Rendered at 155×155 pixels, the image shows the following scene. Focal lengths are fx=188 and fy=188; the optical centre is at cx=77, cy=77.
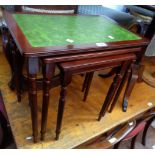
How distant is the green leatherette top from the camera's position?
811 mm

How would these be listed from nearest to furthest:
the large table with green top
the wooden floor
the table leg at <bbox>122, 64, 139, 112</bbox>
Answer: the large table with green top → the wooden floor → the table leg at <bbox>122, 64, 139, 112</bbox>

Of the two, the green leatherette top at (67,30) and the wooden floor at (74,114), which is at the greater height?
the green leatherette top at (67,30)

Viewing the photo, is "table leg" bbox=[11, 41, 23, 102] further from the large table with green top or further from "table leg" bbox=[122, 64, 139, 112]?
"table leg" bbox=[122, 64, 139, 112]

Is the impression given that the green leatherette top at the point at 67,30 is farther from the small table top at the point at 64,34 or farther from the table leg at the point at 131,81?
the table leg at the point at 131,81

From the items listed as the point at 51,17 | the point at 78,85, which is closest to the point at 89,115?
the point at 78,85

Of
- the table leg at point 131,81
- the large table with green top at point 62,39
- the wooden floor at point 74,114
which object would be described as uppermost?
the large table with green top at point 62,39

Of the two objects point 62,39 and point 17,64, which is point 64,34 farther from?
point 17,64

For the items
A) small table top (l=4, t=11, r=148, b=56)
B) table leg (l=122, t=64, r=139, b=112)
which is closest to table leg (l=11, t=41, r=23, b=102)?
small table top (l=4, t=11, r=148, b=56)

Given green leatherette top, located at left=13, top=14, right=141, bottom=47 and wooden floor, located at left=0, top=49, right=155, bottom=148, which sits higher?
green leatherette top, located at left=13, top=14, right=141, bottom=47

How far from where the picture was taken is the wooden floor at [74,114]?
995mm

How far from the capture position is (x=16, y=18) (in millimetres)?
985

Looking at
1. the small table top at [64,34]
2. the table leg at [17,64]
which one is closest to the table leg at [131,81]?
the small table top at [64,34]

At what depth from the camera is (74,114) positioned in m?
1.17

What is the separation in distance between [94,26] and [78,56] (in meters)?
0.35
